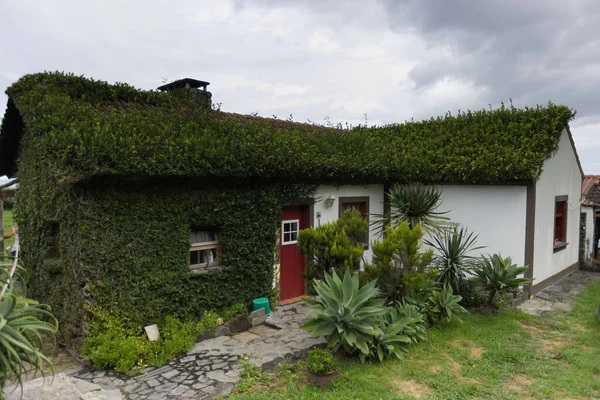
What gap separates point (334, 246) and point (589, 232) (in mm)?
11989

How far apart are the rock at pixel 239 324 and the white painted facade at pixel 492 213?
6.10 m

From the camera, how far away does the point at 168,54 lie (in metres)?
9.69

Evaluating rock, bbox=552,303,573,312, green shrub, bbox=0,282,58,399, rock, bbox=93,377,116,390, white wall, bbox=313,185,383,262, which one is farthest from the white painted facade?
green shrub, bbox=0,282,58,399

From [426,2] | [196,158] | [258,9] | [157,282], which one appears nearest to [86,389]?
[157,282]

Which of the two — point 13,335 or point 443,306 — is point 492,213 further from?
point 13,335

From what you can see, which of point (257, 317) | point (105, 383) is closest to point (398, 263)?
point (257, 317)

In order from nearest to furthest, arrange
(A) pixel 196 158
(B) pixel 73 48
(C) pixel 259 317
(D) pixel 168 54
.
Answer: (A) pixel 196 158
(C) pixel 259 317
(B) pixel 73 48
(D) pixel 168 54

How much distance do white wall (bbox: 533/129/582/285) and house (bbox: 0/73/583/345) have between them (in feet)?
0.26

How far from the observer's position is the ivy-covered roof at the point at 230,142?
6.08 m

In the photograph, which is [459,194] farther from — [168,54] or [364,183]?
[168,54]

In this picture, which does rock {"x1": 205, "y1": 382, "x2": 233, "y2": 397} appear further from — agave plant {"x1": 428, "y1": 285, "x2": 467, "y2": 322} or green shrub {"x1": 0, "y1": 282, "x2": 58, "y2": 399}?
agave plant {"x1": 428, "y1": 285, "x2": 467, "y2": 322}

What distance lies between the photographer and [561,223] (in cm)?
1173

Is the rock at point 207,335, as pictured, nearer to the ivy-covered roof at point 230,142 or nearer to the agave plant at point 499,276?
the ivy-covered roof at point 230,142

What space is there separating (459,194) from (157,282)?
7.81 metres
